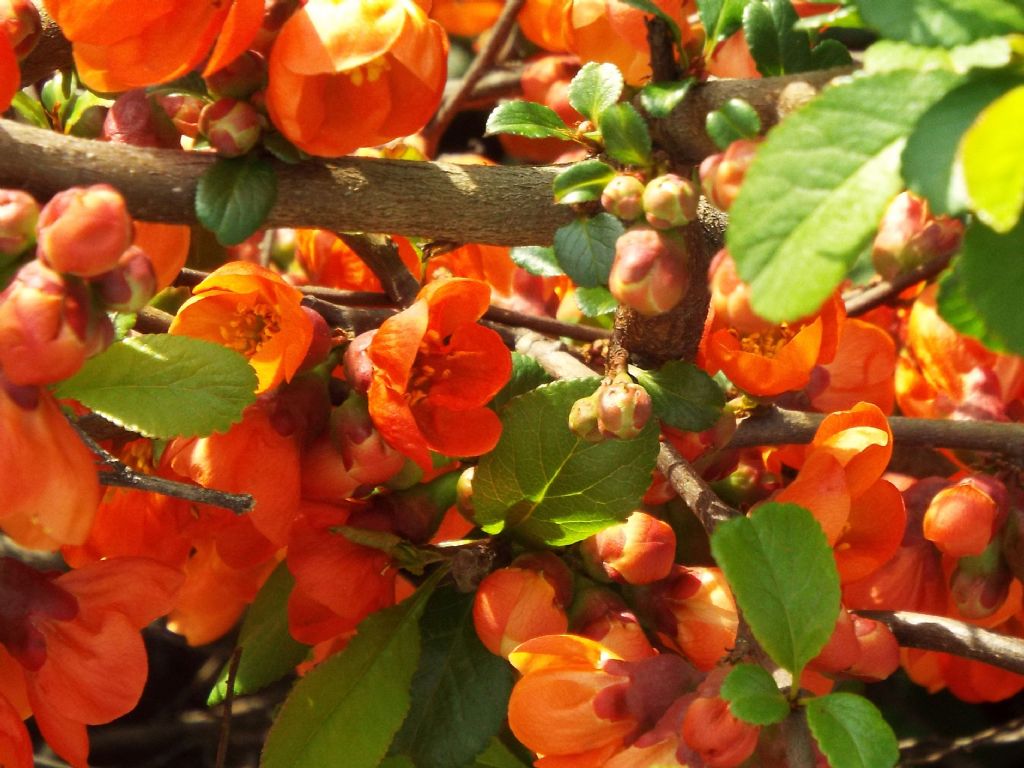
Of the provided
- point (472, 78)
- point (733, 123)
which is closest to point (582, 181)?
point (733, 123)

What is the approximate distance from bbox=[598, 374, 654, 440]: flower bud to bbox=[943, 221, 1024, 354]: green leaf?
32cm

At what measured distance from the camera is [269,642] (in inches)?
44.2

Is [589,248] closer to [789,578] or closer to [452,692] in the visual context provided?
[789,578]

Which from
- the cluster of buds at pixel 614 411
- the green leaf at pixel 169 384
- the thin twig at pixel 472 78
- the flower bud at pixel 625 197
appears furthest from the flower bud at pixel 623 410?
the thin twig at pixel 472 78

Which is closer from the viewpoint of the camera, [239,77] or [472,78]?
[239,77]

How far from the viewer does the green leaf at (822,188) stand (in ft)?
1.64

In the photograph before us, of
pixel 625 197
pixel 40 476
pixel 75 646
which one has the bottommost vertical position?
pixel 75 646

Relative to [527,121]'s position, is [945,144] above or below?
above

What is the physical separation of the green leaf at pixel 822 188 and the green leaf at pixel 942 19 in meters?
0.02

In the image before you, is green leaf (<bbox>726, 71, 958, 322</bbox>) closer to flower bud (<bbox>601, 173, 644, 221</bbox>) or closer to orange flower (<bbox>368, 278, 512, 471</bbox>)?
flower bud (<bbox>601, 173, 644, 221</bbox>)

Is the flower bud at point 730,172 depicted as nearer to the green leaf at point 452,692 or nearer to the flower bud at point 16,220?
the flower bud at point 16,220

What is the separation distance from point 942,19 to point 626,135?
12.6 inches

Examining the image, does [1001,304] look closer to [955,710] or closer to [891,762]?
[891,762]

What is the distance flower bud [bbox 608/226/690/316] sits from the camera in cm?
75
